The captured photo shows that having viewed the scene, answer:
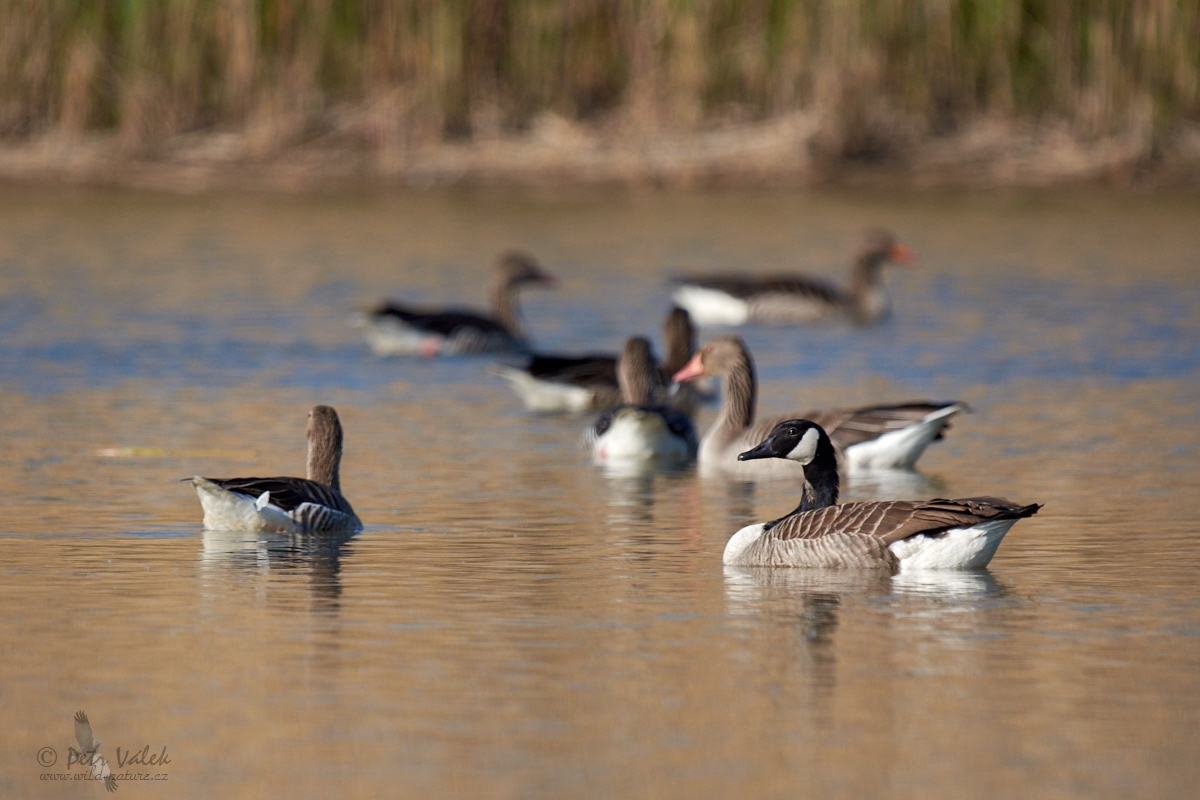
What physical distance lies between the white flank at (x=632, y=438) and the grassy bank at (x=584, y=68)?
1493cm

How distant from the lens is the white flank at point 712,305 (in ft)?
70.1

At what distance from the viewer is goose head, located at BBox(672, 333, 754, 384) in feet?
45.8

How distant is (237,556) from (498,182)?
2100cm

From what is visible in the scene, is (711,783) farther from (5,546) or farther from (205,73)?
(205,73)

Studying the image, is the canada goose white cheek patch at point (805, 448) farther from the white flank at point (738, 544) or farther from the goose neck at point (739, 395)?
the goose neck at point (739, 395)

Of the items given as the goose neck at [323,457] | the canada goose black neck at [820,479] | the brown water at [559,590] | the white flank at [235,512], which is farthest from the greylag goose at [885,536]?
the goose neck at [323,457]

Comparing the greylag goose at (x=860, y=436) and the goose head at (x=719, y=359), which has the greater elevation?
the goose head at (x=719, y=359)

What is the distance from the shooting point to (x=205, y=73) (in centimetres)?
2900

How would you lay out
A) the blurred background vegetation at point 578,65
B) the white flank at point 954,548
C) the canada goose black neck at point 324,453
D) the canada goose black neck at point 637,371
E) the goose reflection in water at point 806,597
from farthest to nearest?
1. the blurred background vegetation at point 578,65
2. the canada goose black neck at point 637,371
3. the canada goose black neck at point 324,453
4. the white flank at point 954,548
5. the goose reflection in water at point 806,597

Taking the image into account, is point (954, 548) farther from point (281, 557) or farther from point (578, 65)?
point (578, 65)

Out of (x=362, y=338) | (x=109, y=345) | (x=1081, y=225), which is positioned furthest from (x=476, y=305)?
(x=1081, y=225)

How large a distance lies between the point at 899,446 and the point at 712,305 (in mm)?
9244

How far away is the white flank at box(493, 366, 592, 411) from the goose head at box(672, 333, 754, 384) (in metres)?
1.27

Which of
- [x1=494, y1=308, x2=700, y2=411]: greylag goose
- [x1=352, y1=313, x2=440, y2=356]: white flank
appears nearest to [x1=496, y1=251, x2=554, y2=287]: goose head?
[x1=352, y1=313, x2=440, y2=356]: white flank
